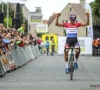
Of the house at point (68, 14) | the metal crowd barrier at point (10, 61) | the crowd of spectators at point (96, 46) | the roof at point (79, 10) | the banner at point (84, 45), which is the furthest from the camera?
the roof at point (79, 10)

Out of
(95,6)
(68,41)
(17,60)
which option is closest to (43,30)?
(95,6)

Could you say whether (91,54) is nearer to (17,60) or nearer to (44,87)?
(17,60)

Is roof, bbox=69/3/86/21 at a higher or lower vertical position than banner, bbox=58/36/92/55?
higher

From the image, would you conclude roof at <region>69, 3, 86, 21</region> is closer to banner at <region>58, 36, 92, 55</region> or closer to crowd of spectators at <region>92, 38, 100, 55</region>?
banner at <region>58, 36, 92, 55</region>

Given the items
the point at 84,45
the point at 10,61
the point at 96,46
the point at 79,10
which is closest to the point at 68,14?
the point at 79,10

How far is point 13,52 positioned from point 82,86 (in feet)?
32.3

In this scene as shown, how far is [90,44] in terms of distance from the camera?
160 ft

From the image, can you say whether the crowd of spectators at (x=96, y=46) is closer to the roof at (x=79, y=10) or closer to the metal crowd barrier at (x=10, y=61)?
the metal crowd barrier at (x=10, y=61)

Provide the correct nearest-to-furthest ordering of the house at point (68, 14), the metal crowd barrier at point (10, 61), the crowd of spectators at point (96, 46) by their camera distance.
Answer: the metal crowd barrier at point (10, 61) < the crowd of spectators at point (96, 46) < the house at point (68, 14)

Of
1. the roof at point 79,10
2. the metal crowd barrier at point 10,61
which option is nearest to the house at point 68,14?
the roof at point 79,10

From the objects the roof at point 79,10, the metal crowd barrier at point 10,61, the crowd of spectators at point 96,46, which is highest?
the roof at point 79,10

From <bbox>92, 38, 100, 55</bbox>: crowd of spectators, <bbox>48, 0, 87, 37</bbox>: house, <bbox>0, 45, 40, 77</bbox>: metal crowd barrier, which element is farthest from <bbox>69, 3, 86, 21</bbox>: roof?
<bbox>0, 45, 40, 77</bbox>: metal crowd barrier

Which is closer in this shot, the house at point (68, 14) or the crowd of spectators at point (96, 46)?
the crowd of spectators at point (96, 46)

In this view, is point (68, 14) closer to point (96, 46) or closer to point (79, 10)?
point (79, 10)
